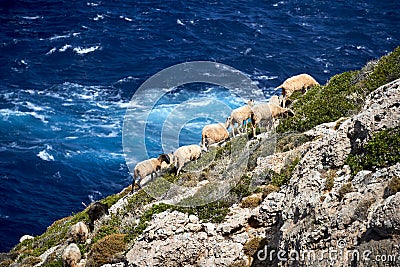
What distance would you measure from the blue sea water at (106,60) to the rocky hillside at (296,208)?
98.0ft

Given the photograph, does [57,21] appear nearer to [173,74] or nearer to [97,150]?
[173,74]

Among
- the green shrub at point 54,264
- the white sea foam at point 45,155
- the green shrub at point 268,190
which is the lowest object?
the white sea foam at point 45,155

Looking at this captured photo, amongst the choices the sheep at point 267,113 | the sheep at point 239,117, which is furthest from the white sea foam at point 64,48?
the sheep at point 267,113

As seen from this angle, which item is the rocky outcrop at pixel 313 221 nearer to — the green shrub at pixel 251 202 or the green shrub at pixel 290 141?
the green shrub at pixel 251 202

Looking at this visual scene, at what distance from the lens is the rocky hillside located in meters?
13.2

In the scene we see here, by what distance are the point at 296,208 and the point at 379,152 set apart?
9.32 ft

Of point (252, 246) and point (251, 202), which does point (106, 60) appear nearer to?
point (251, 202)

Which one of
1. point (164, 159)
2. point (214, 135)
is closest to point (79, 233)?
point (164, 159)

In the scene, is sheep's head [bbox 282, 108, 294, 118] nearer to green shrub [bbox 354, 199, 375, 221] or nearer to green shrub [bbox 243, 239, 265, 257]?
green shrub [bbox 243, 239, 265, 257]

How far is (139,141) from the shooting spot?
65.1 m

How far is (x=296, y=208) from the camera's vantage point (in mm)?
15438

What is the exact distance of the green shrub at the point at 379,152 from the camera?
14.7 m

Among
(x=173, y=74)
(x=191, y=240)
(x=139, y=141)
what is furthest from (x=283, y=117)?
(x=173, y=74)

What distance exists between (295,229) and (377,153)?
3220mm
